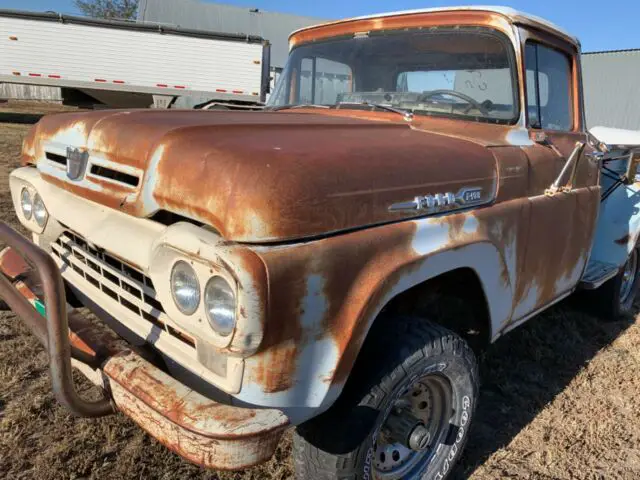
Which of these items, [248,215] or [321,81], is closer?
[248,215]

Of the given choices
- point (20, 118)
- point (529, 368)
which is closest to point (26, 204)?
point (529, 368)

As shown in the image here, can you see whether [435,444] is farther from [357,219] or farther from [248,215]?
[248,215]

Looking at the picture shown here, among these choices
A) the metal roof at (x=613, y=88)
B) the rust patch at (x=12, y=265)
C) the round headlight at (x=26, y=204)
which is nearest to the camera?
the rust patch at (x=12, y=265)

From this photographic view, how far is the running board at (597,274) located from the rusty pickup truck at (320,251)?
45 centimetres

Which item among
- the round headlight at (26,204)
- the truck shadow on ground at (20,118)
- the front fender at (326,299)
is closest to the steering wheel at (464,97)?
the front fender at (326,299)

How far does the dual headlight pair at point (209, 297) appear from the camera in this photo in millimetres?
1524

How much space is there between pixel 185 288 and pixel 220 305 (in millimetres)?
155

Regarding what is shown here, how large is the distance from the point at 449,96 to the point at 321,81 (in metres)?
0.89

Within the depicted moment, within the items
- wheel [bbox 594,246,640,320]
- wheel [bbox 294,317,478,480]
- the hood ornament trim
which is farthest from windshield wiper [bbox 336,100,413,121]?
wheel [bbox 594,246,640,320]

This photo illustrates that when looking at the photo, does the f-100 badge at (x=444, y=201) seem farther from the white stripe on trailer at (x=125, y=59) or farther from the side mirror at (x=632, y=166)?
the white stripe on trailer at (x=125, y=59)

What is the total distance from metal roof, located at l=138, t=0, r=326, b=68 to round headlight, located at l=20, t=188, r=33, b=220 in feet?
86.5

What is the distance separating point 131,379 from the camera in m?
1.71

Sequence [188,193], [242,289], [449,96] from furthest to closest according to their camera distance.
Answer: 1. [449,96]
2. [188,193]
3. [242,289]

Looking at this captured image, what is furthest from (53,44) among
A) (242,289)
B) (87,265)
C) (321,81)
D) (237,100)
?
(242,289)
